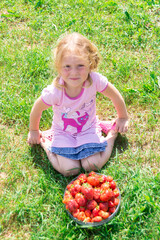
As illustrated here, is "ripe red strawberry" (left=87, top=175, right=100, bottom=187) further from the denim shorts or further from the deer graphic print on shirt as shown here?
the deer graphic print on shirt

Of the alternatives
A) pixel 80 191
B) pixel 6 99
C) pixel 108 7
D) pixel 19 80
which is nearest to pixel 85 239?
pixel 80 191

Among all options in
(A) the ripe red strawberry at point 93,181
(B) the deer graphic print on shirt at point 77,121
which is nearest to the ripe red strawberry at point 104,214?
(A) the ripe red strawberry at point 93,181

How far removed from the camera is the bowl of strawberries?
2309 mm

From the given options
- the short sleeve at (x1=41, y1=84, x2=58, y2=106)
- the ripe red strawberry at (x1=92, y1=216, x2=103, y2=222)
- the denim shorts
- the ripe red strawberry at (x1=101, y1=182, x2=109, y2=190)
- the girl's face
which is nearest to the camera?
the ripe red strawberry at (x1=92, y1=216, x2=103, y2=222)

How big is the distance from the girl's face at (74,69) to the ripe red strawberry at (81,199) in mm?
895

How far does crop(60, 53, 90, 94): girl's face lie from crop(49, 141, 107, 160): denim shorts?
1.98 feet

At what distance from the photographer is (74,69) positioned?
2510 mm

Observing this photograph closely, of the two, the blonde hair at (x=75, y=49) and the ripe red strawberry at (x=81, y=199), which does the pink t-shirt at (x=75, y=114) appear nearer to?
the blonde hair at (x=75, y=49)

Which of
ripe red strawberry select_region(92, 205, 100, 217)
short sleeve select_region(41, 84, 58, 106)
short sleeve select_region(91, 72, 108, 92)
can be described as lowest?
ripe red strawberry select_region(92, 205, 100, 217)

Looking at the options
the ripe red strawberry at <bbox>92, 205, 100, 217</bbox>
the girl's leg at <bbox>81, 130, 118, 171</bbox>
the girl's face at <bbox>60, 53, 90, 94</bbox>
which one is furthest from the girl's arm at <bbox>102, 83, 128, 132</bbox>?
the ripe red strawberry at <bbox>92, 205, 100, 217</bbox>

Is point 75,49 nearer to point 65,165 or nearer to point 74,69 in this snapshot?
point 74,69

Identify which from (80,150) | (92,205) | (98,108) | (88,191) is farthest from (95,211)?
(98,108)

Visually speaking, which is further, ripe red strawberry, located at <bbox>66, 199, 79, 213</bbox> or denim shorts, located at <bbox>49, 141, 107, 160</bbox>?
denim shorts, located at <bbox>49, 141, 107, 160</bbox>

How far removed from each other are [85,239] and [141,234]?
431mm
